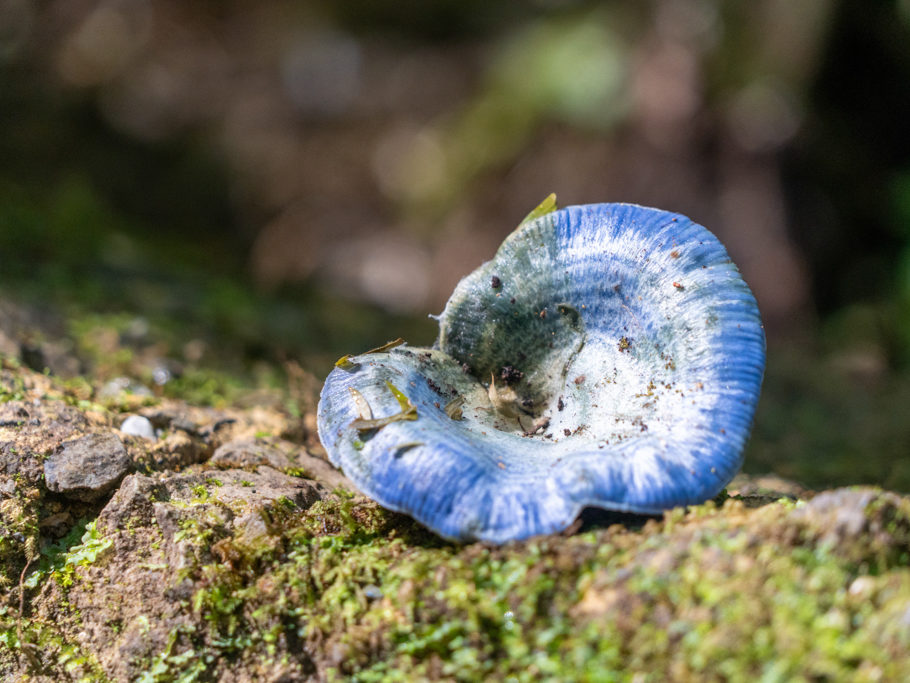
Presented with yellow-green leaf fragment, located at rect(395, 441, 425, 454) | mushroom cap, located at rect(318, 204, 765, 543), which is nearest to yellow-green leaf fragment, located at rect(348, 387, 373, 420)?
mushroom cap, located at rect(318, 204, 765, 543)

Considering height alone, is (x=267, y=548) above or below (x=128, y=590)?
above

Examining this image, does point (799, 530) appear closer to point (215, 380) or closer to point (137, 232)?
point (215, 380)

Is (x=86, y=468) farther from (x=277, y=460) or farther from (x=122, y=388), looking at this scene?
(x=122, y=388)

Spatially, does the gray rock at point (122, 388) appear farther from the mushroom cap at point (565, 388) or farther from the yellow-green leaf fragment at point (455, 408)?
the yellow-green leaf fragment at point (455, 408)

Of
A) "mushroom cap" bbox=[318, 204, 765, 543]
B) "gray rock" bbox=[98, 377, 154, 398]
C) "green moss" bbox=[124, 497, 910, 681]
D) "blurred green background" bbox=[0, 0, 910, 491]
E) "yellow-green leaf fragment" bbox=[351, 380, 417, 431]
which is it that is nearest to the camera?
"green moss" bbox=[124, 497, 910, 681]

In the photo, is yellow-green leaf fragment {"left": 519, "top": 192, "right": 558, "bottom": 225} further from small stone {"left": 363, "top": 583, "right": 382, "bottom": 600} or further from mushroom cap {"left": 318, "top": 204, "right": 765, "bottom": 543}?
small stone {"left": 363, "top": 583, "right": 382, "bottom": 600}

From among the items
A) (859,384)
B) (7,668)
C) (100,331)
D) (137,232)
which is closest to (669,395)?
(7,668)

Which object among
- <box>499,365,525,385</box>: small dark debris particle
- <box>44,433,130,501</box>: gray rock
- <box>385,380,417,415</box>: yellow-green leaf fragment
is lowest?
<box>44,433,130,501</box>: gray rock

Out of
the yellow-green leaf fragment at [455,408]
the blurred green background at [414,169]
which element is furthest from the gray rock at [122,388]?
the yellow-green leaf fragment at [455,408]
